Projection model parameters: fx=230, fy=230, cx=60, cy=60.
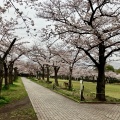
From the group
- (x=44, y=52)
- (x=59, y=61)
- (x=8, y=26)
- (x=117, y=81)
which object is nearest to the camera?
(x=8, y=26)

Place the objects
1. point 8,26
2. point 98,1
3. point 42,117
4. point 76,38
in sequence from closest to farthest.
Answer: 1. point 42,117
2. point 98,1
3. point 76,38
4. point 8,26

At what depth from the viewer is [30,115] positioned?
11.1m

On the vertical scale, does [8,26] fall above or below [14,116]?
above

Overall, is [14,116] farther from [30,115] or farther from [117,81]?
[117,81]

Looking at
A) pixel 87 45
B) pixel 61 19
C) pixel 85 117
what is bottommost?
pixel 85 117

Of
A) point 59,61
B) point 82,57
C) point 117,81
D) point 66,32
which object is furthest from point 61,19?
point 117,81

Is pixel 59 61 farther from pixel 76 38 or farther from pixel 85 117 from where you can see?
pixel 85 117

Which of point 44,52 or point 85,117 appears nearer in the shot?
point 85,117

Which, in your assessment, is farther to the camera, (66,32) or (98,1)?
(66,32)

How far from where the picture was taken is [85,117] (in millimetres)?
11406

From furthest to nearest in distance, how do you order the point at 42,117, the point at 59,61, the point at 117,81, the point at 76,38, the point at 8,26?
the point at 117,81, the point at 59,61, the point at 8,26, the point at 76,38, the point at 42,117

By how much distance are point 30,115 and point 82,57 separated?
74.5ft

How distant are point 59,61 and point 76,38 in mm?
21255

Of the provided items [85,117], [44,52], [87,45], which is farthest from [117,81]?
[85,117]
